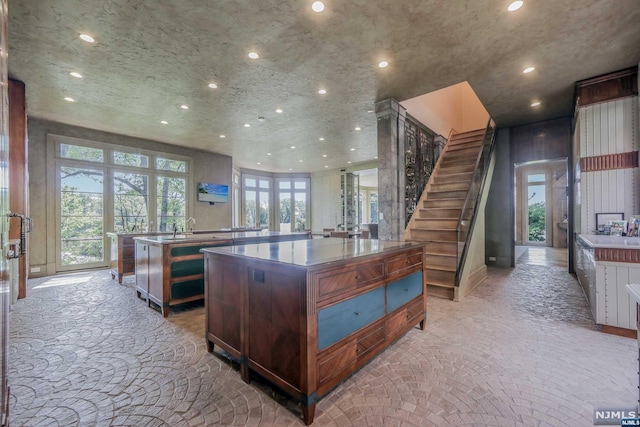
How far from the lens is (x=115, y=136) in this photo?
7.15 meters

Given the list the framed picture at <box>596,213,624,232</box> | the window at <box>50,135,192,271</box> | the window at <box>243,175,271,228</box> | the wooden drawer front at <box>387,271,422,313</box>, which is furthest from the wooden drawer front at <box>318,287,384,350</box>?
the window at <box>243,175,271,228</box>

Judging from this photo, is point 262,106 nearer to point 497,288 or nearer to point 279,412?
point 279,412

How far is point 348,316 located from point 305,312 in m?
0.45

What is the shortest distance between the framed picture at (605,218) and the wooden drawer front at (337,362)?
461 cm

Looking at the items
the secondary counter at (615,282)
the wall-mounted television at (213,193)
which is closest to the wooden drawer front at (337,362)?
the secondary counter at (615,282)

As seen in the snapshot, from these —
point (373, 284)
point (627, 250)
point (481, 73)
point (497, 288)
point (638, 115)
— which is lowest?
point (497, 288)

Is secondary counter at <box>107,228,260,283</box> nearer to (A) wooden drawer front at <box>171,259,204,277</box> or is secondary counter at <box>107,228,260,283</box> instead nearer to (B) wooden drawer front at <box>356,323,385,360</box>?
(A) wooden drawer front at <box>171,259,204,277</box>

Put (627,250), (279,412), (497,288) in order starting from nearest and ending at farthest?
(279,412) → (627,250) → (497,288)

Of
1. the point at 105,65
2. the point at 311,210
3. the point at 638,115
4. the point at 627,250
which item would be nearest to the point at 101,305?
the point at 105,65

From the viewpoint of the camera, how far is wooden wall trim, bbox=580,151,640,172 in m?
3.90

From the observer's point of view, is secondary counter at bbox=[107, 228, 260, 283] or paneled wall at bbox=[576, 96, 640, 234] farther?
secondary counter at bbox=[107, 228, 260, 283]

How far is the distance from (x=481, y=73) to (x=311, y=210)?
10027 millimetres

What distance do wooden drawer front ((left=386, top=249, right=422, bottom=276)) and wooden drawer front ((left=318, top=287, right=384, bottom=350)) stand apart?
23 centimetres

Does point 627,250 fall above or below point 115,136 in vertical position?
below
